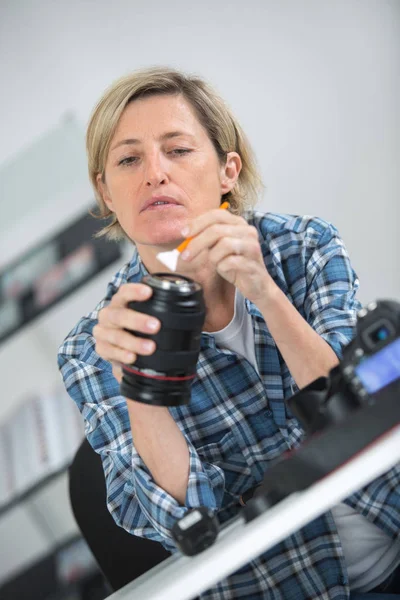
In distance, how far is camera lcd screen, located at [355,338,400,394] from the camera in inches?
27.5

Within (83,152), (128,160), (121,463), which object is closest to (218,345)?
(121,463)

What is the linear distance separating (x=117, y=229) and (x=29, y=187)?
507 mm

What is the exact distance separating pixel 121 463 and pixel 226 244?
44 centimetres

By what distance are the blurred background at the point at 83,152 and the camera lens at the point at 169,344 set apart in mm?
1162

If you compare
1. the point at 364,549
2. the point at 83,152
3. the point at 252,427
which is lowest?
the point at 364,549

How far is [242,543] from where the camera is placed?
629 millimetres

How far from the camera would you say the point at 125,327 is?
0.88 m

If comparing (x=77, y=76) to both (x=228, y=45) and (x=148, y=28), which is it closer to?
(x=148, y=28)

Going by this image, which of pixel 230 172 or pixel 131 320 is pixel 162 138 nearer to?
pixel 230 172

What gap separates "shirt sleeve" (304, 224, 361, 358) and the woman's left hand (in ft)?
0.72

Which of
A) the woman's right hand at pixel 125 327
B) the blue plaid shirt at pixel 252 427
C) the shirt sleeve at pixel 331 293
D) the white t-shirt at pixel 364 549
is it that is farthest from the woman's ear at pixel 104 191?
the white t-shirt at pixel 364 549

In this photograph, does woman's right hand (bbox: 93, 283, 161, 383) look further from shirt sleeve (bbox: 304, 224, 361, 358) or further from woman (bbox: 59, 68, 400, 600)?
shirt sleeve (bbox: 304, 224, 361, 358)

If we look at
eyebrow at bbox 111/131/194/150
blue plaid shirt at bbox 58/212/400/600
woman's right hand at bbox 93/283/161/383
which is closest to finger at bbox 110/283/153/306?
woman's right hand at bbox 93/283/161/383

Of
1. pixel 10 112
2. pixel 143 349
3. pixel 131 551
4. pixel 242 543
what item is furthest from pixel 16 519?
pixel 242 543
